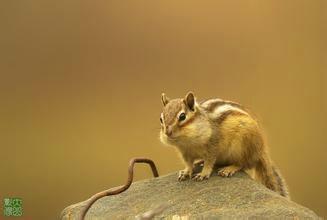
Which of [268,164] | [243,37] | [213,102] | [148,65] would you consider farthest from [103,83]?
[268,164]

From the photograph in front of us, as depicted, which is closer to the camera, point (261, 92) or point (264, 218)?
point (264, 218)

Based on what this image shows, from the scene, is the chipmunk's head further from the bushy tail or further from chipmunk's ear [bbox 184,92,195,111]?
the bushy tail

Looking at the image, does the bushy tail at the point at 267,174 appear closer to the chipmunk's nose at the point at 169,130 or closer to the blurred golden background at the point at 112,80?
the chipmunk's nose at the point at 169,130

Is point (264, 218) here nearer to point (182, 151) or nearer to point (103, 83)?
point (182, 151)

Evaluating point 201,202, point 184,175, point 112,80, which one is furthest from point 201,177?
point 112,80

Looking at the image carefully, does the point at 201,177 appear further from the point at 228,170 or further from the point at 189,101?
the point at 189,101

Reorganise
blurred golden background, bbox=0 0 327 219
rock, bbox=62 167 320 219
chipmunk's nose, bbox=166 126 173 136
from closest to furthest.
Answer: rock, bbox=62 167 320 219 < chipmunk's nose, bbox=166 126 173 136 < blurred golden background, bbox=0 0 327 219

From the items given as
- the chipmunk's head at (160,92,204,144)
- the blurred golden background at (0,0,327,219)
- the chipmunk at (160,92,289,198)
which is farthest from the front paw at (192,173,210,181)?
the blurred golden background at (0,0,327,219)
